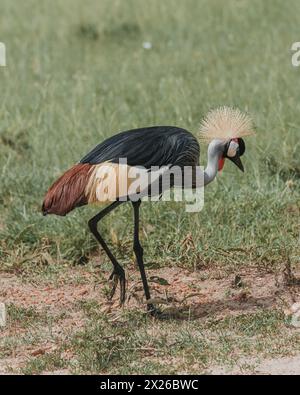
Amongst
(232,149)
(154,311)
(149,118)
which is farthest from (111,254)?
(149,118)

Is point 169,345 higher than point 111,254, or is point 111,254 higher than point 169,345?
point 111,254

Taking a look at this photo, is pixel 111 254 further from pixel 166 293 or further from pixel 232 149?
pixel 232 149

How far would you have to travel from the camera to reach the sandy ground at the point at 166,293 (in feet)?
17.6

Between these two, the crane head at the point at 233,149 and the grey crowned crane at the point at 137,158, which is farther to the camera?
the crane head at the point at 233,149

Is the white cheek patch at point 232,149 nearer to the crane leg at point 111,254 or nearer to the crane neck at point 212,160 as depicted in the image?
the crane neck at point 212,160

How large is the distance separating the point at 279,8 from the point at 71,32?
2.09 metres

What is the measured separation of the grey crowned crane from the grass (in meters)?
0.60

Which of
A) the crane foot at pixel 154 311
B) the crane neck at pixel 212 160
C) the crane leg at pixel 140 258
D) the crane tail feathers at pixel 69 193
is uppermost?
the crane neck at pixel 212 160

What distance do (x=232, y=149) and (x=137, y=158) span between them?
1.88 ft

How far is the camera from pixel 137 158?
5.15 meters

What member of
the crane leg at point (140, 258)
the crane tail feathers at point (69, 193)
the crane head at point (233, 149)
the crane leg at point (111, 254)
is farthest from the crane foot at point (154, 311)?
the crane head at point (233, 149)

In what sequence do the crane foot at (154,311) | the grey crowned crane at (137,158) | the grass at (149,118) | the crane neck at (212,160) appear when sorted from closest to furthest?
1. the grey crowned crane at (137,158)
2. the crane foot at (154,311)
3. the crane neck at (212,160)
4. the grass at (149,118)

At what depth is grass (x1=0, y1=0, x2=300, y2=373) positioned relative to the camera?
19.5ft

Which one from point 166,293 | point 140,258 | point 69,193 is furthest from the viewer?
point 166,293
